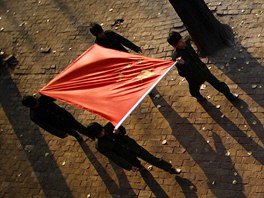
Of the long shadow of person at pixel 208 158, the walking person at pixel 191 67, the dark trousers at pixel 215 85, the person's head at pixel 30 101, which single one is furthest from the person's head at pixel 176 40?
the person's head at pixel 30 101

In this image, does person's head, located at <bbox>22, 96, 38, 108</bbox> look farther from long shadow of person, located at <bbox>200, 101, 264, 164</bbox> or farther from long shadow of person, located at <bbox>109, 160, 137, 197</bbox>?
long shadow of person, located at <bbox>200, 101, 264, 164</bbox>

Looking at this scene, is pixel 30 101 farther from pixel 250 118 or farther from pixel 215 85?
pixel 250 118

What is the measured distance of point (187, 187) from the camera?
723 centimetres

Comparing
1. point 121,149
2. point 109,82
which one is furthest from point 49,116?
point 121,149

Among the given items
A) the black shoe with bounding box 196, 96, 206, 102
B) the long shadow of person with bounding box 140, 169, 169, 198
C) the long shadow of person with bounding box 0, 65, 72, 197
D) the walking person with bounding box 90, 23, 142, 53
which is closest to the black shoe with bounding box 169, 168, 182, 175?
the long shadow of person with bounding box 140, 169, 169, 198

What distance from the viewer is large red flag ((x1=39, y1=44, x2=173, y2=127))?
6434 millimetres

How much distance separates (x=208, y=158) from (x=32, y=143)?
12.5ft

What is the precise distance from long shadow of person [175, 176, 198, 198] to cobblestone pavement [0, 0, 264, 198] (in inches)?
0.7

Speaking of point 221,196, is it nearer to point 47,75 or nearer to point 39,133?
point 39,133

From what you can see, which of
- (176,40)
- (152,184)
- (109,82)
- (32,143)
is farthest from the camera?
(32,143)

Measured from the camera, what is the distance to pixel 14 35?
1181 centimetres

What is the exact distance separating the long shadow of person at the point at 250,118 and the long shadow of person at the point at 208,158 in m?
0.65

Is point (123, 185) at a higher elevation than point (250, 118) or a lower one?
lower

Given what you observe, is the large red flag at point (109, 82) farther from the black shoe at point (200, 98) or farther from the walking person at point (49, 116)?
the black shoe at point (200, 98)
